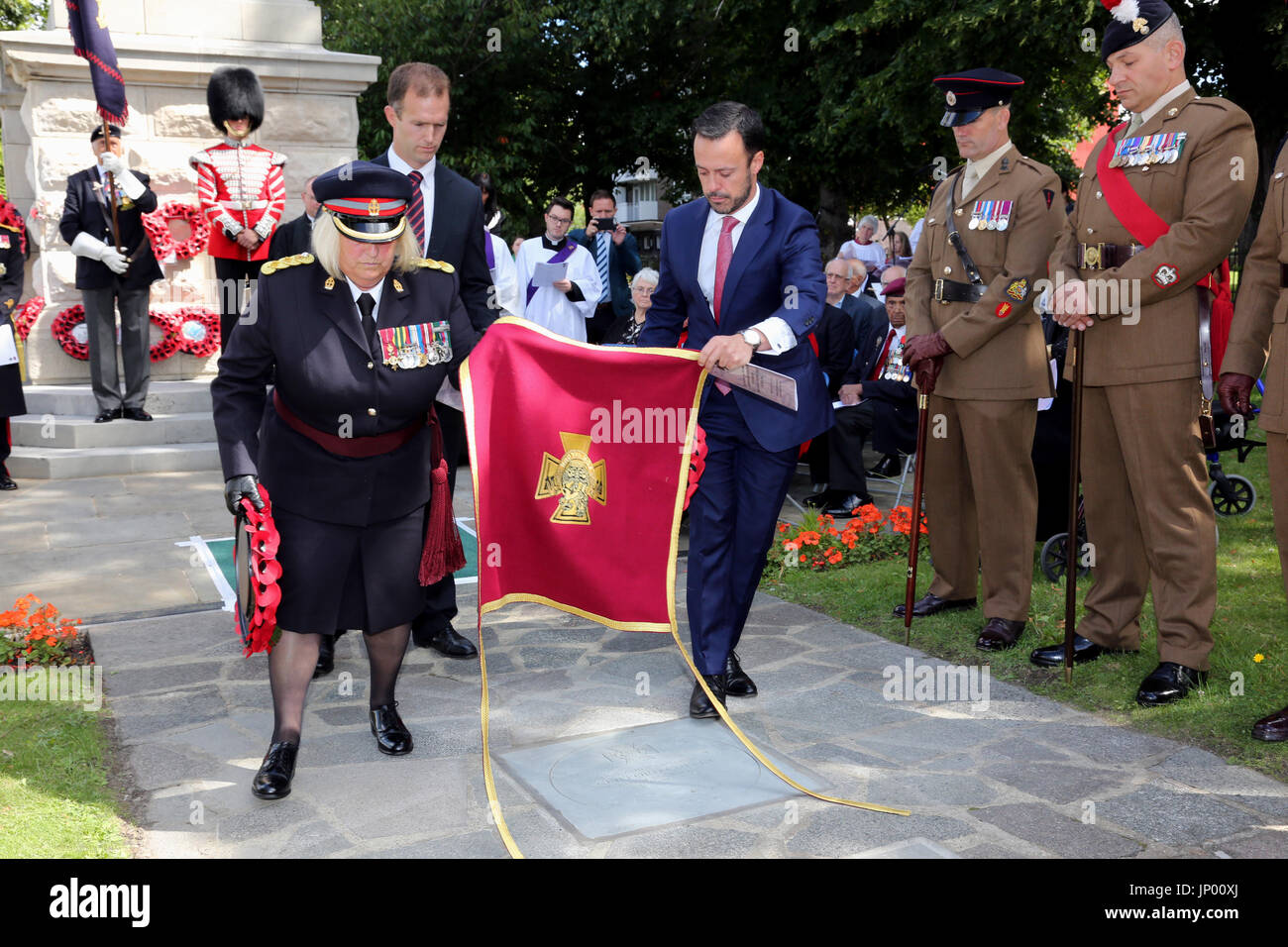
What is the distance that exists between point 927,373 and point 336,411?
122 inches

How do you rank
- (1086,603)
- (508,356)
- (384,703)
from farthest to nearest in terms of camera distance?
1. (1086,603)
2. (384,703)
3. (508,356)

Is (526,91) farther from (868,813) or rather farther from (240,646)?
(868,813)

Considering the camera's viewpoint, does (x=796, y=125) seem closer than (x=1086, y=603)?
No

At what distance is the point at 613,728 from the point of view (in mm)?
4922

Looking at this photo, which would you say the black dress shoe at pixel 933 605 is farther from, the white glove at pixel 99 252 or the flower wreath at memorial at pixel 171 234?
the flower wreath at memorial at pixel 171 234

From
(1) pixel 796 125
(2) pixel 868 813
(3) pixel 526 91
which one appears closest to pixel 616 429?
(2) pixel 868 813

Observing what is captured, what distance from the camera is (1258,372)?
4.85m

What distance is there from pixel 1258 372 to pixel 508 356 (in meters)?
3.00

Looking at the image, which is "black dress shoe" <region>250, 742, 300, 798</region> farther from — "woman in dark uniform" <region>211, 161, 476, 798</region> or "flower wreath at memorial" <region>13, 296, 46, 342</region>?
"flower wreath at memorial" <region>13, 296, 46, 342</region>

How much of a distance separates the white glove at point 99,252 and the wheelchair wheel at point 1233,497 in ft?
28.8

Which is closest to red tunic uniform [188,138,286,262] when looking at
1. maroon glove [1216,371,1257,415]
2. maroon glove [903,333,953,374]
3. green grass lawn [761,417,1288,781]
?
green grass lawn [761,417,1288,781]

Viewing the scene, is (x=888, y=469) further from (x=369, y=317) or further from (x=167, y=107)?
(x=167, y=107)

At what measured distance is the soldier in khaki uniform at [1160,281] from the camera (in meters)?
4.89

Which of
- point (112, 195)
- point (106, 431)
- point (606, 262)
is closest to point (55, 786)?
point (106, 431)
